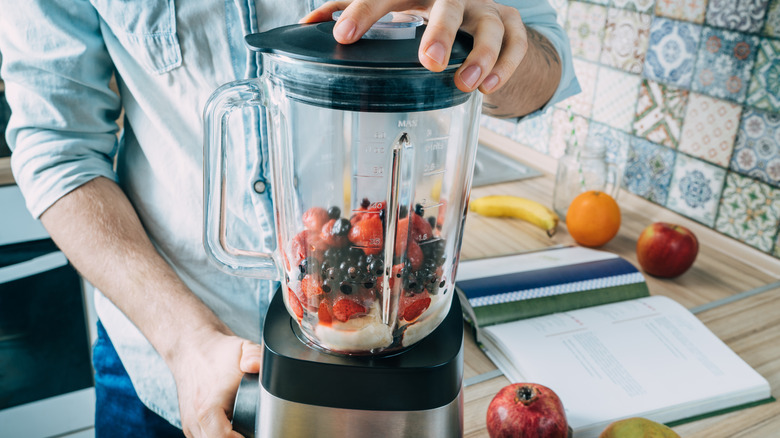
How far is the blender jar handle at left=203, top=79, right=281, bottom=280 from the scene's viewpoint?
47cm

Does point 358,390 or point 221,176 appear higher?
point 221,176

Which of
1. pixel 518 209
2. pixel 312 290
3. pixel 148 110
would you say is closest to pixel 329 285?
pixel 312 290

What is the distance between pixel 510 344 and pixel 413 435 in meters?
0.38

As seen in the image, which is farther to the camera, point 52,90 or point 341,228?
point 52,90

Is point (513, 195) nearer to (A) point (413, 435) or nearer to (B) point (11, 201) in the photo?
(A) point (413, 435)

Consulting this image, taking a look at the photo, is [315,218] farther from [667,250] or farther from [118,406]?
[667,250]

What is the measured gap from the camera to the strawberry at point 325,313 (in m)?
0.48

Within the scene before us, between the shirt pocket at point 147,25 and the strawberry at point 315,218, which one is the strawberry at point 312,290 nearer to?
the strawberry at point 315,218

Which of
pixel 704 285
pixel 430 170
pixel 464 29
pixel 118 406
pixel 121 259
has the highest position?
pixel 464 29

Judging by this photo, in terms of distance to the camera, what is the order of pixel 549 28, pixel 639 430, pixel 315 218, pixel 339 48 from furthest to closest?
pixel 549 28 < pixel 639 430 < pixel 315 218 < pixel 339 48

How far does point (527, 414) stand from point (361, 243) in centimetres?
32

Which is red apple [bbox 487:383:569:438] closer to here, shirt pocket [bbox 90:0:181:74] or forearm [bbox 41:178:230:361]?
forearm [bbox 41:178:230:361]

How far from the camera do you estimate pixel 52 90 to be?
0.80 meters

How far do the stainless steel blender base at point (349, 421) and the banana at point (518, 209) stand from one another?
2.61ft
